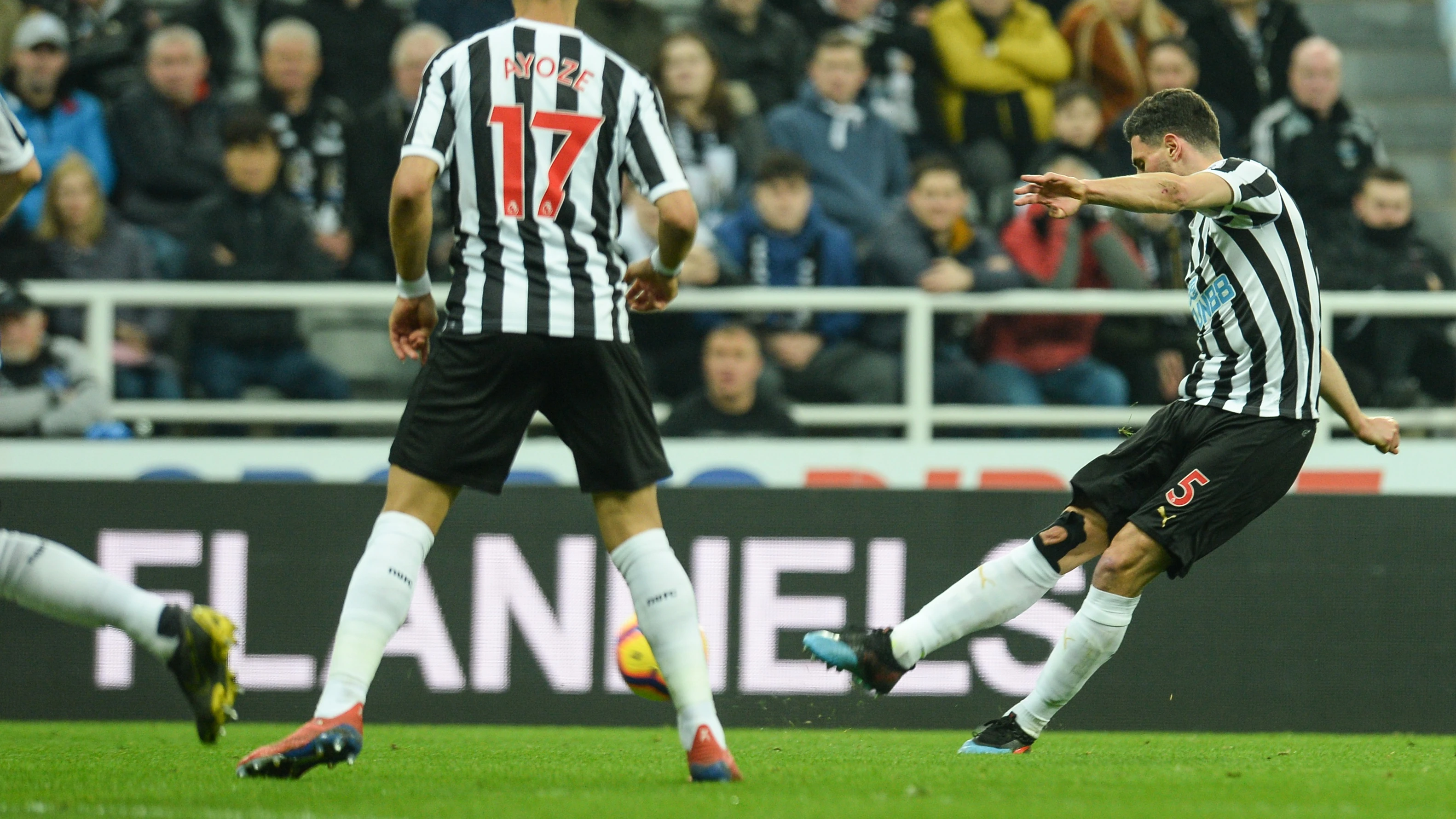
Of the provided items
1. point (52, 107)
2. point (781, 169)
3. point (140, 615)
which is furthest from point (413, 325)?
point (52, 107)

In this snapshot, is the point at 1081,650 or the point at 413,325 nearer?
the point at 413,325

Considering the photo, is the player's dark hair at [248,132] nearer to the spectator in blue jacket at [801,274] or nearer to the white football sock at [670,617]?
the spectator in blue jacket at [801,274]

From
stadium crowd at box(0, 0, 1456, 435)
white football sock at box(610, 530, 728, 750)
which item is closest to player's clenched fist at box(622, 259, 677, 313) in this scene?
white football sock at box(610, 530, 728, 750)

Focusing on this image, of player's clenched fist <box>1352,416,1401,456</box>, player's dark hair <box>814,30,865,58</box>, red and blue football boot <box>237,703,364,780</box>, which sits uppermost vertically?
player's dark hair <box>814,30,865,58</box>

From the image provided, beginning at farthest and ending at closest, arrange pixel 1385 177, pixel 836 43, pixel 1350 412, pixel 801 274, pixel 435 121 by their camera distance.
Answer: pixel 836 43 → pixel 1385 177 → pixel 801 274 → pixel 1350 412 → pixel 435 121

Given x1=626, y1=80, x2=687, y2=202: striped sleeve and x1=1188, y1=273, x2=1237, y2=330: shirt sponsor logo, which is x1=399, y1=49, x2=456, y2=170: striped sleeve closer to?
x1=626, y1=80, x2=687, y2=202: striped sleeve

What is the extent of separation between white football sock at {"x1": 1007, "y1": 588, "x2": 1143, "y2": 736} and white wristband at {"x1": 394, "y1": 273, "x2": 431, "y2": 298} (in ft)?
6.87

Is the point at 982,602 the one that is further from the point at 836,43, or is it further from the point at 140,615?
the point at 836,43

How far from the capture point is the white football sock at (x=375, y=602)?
4.27 meters

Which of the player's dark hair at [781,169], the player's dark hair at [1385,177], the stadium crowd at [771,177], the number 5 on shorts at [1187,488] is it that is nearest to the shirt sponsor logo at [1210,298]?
the number 5 on shorts at [1187,488]

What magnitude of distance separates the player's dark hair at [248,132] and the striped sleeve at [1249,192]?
5309mm

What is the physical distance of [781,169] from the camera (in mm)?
8711

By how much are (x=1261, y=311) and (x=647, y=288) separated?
5.89 ft

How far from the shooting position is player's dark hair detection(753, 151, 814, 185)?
8711 mm
